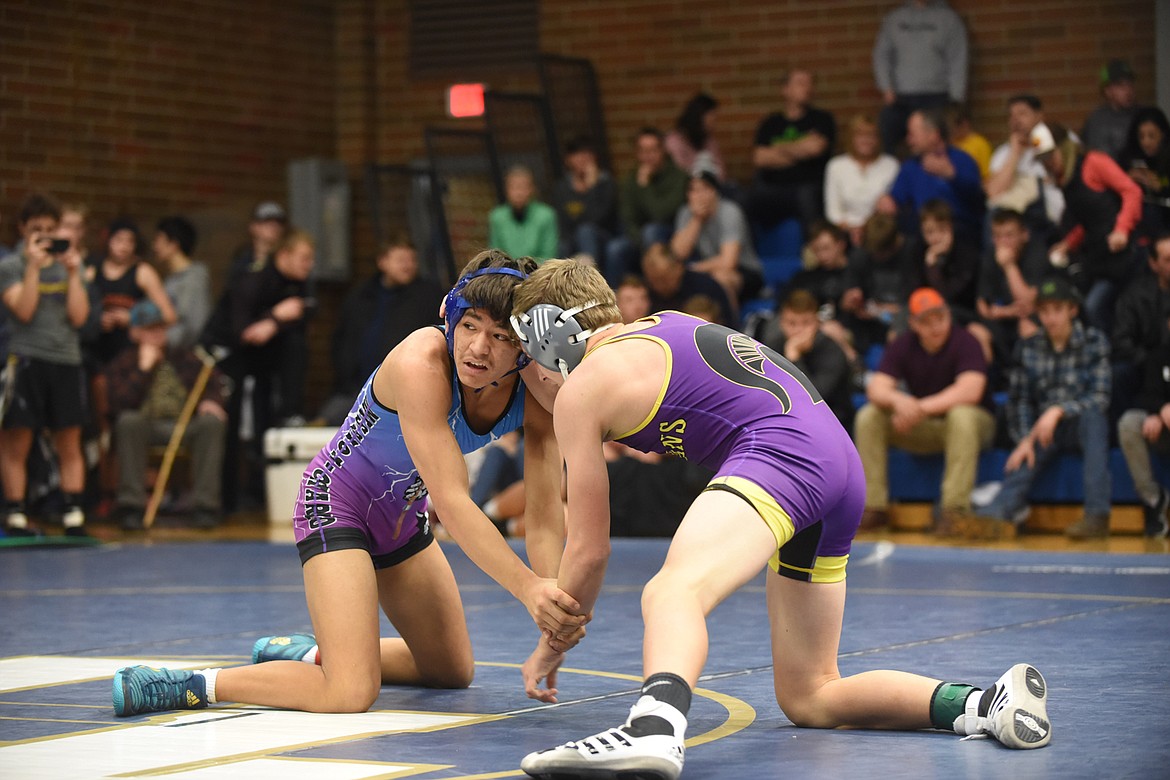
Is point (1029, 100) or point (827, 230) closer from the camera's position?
point (1029, 100)

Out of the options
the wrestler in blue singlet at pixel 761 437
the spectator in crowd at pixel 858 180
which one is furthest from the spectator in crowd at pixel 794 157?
the wrestler in blue singlet at pixel 761 437

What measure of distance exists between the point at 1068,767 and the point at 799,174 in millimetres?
8846

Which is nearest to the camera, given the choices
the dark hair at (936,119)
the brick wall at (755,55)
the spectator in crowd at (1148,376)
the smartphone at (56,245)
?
the spectator in crowd at (1148,376)

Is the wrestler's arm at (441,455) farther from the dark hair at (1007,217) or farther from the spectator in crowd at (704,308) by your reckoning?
the dark hair at (1007,217)

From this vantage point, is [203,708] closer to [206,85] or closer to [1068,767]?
[1068,767]

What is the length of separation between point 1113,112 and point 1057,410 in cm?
238

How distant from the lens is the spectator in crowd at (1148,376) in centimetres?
836

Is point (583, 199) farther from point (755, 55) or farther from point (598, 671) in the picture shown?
point (598, 671)

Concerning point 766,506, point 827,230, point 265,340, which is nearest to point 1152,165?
point 827,230

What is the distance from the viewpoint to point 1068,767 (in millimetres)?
2998

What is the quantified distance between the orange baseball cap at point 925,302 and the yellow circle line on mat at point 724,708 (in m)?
4.98

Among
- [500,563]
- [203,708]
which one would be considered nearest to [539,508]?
[500,563]

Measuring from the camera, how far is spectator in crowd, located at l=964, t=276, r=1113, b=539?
27.7 ft

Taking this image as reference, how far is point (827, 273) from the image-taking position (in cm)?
1038
